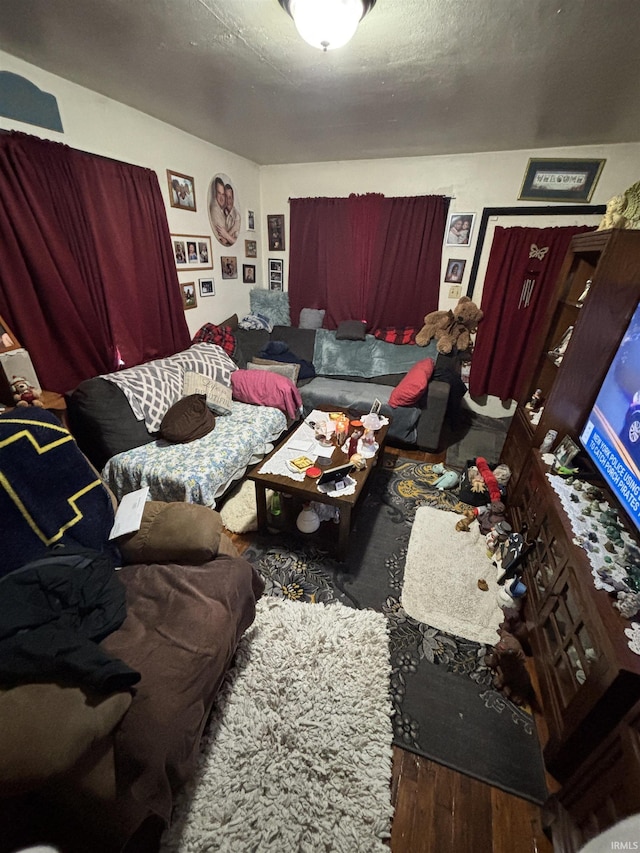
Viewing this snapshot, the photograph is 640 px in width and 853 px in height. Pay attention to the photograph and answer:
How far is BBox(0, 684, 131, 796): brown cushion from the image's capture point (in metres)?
0.70

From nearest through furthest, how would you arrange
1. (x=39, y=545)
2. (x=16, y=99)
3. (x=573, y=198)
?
1. (x=39, y=545)
2. (x=16, y=99)
3. (x=573, y=198)

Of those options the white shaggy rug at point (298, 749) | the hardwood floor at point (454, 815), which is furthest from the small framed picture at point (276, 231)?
the hardwood floor at point (454, 815)

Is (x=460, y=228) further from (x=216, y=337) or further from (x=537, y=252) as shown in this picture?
(x=216, y=337)

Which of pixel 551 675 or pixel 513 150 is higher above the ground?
pixel 513 150

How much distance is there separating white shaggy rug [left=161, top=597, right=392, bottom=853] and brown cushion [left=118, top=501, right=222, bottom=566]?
0.49 metres

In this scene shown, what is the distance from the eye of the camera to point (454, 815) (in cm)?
102

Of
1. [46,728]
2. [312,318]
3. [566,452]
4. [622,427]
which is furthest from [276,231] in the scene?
[46,728]

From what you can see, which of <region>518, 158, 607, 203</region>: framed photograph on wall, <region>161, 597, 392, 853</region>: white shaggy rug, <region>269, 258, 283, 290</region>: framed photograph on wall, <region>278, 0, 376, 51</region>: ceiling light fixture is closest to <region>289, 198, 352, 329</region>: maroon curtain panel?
<region>269, 258, 283, 290</region>: framed photograph on wall

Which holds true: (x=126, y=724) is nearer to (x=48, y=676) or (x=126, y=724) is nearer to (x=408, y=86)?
(x=48, y=676)

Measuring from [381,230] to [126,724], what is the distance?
3.71 metres

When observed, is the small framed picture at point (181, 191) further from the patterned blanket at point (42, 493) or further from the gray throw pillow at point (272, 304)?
the patterned blanket at point (42, 493)

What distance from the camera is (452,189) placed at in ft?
9.91

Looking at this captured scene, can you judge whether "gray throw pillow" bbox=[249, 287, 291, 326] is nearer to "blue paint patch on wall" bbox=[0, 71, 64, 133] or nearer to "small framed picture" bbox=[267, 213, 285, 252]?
"small framed picture" bbox=[267, 213, 285, 252]

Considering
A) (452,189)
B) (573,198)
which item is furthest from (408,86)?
(573,198)
